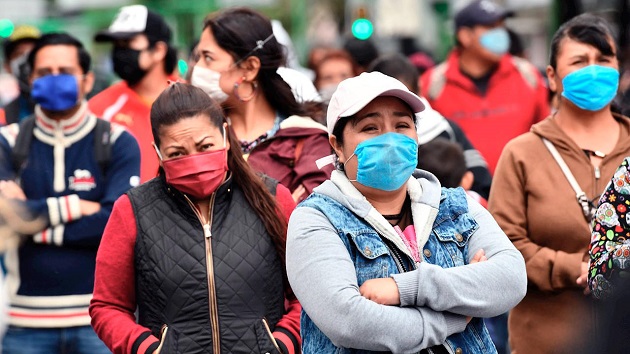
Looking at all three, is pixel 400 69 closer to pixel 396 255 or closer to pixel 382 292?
pixel 396 255

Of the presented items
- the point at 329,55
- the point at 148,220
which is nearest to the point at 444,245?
the point at 148,220

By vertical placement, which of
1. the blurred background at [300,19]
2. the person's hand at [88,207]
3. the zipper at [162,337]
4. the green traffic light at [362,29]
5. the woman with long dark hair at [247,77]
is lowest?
the blurred background at [300,19]

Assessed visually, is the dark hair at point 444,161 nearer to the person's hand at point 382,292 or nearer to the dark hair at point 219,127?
the dark hair at point 219,127

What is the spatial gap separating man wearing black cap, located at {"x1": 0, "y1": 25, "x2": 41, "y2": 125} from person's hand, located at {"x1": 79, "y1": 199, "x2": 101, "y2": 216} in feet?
7.29

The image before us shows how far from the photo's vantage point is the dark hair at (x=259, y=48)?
21.3 feet

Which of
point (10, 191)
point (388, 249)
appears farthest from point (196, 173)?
point (10, 191)

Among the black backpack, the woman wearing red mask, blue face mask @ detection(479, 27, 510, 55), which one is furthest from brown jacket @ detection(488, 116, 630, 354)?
blue face mask @ detection(479, 27, 510, 55)

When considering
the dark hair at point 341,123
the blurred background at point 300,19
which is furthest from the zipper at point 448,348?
the blurred background at point 300,19

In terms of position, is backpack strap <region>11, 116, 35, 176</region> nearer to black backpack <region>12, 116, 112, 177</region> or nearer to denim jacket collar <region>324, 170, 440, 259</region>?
black backpack <region>12, 116, 112, 177</region>

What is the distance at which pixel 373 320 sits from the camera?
405 centimetres

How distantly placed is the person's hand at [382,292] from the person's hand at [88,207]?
276 centimetres

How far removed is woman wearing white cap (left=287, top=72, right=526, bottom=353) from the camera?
13.5 ft

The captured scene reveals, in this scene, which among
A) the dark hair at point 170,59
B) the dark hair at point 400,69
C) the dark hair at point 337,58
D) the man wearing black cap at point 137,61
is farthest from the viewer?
the dark hair at point 337,58

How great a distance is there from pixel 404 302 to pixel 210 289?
1115 mm
